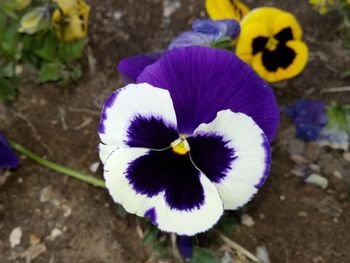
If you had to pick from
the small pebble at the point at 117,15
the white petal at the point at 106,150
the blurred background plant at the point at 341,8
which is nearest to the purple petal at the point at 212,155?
the white petal at the point at 106,150

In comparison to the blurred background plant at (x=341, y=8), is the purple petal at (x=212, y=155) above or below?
above

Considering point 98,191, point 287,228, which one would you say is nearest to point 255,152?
point 287,228

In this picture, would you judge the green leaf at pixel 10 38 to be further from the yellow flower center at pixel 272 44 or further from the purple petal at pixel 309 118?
the purple petal at pixel 309 118

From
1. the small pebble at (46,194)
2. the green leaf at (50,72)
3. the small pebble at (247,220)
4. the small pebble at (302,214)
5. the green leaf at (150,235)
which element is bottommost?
the small pebble at (46,194)

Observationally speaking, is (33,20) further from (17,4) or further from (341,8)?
(341,8)

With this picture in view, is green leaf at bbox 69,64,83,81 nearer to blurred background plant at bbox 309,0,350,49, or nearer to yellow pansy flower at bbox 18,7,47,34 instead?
yellow pansy flower at bbox 18,7,47,34

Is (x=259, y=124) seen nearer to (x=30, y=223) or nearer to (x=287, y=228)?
(x=287, y=228)

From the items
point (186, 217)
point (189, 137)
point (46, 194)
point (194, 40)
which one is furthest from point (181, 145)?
point (46, 194)
